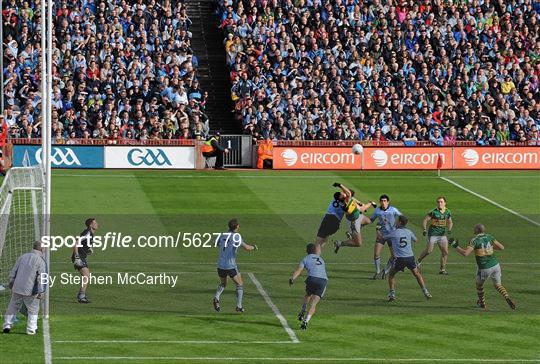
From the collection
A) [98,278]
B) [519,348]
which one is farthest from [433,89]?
[519,348]

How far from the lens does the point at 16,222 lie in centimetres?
4031

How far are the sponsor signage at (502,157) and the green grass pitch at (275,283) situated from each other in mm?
1845

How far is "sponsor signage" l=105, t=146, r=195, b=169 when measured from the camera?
56.4 metres

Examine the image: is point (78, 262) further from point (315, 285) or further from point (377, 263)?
point (377, 263)

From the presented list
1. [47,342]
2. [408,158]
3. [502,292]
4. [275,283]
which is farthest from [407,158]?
[47,342]

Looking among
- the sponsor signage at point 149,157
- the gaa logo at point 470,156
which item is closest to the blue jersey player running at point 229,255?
the sponsor signage at point 149,157

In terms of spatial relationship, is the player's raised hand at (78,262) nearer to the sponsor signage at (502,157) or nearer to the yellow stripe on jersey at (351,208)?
the yellow stripe on jersey at (351,208)

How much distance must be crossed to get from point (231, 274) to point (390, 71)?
110 feet

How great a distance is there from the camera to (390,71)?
62938 millimetres

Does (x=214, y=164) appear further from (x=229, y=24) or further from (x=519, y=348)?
(x=519, y=348)

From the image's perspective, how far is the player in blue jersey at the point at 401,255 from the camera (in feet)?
108

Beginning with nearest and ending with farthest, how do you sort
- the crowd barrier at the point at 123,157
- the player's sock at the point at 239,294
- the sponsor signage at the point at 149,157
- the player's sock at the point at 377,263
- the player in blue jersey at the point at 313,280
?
the player in blue jersey at the point at 313,280 → the player's sock at the point at 239,294 → the player's sock at the point at 377,263 → the crowd barrier at the point at 123,157 → the sponsor signage at the point at 149,157

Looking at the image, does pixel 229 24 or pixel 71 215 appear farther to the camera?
pixel 229 24
